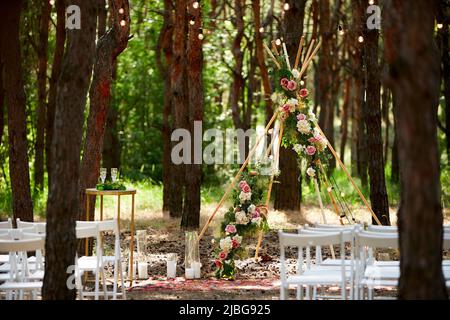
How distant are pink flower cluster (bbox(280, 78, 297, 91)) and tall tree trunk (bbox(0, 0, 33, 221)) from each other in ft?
13.3

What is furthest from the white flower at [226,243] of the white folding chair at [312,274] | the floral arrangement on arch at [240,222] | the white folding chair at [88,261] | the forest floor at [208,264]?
the white folding chair at [312,274]

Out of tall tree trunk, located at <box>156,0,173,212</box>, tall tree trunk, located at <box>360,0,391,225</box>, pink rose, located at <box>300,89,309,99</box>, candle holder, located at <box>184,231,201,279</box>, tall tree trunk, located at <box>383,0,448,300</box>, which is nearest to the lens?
tall tree trunk, located at <box>383,0,448,300</box>

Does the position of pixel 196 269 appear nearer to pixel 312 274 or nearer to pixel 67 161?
pixel 312 274

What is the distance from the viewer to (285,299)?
30.1 ft

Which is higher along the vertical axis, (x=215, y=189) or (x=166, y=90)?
(x=166, y=90)

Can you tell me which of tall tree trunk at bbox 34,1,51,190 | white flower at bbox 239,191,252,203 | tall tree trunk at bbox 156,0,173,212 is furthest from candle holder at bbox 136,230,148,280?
tall tree trunk at bbox 34,1,51,190

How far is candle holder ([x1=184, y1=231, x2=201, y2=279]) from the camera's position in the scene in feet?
42.6

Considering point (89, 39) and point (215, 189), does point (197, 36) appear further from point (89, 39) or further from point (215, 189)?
point (215, 189)

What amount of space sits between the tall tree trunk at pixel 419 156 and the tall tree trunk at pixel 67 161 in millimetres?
3303

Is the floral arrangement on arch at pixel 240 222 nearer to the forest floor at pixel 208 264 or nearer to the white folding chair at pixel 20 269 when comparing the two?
the forest floor at pixel 208 264

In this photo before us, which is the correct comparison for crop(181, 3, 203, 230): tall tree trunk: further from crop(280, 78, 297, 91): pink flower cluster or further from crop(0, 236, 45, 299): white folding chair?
crop(0, 236, 45, 299): white folding chair

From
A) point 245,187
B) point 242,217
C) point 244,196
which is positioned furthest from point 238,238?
point 245,187
